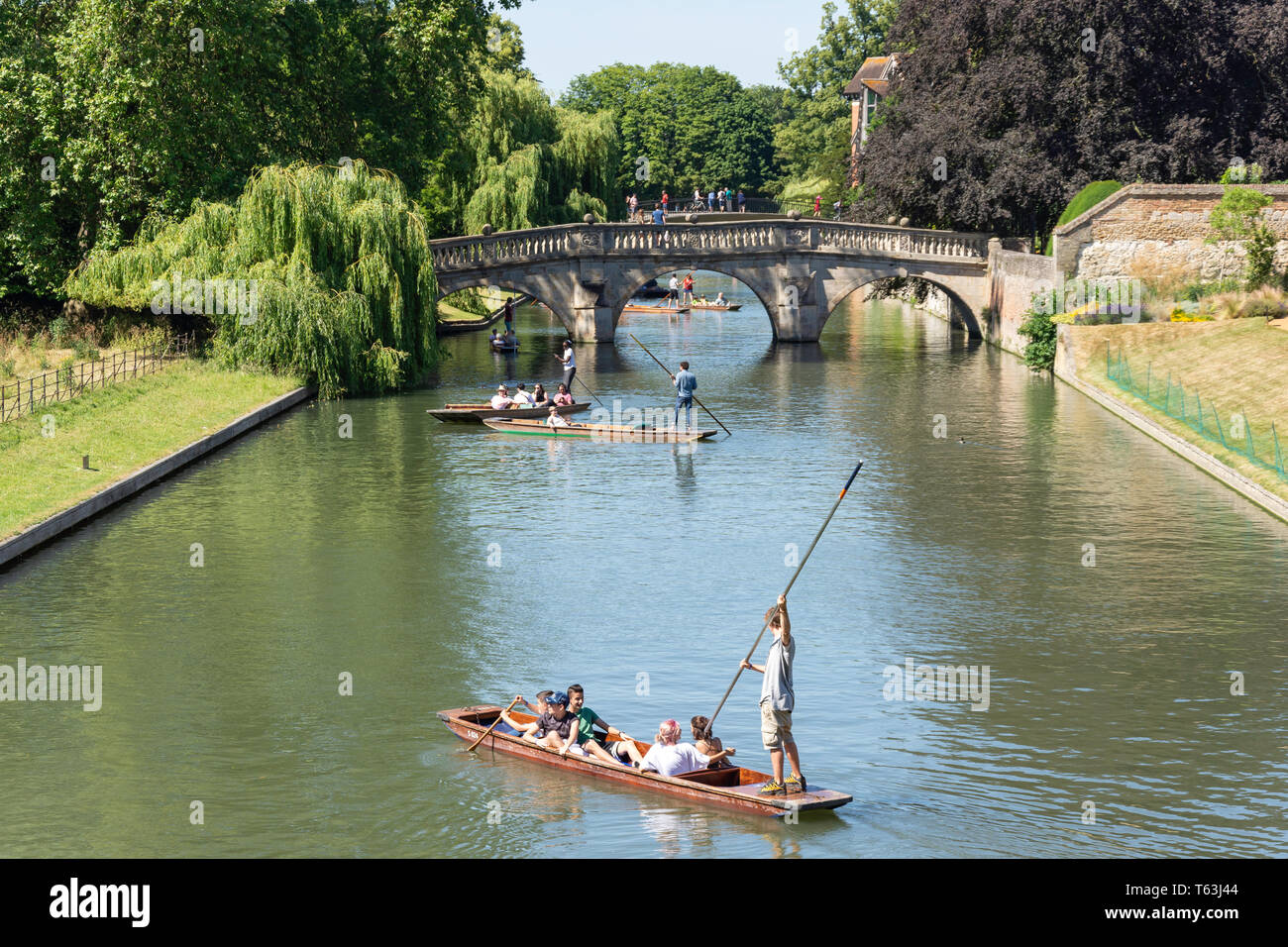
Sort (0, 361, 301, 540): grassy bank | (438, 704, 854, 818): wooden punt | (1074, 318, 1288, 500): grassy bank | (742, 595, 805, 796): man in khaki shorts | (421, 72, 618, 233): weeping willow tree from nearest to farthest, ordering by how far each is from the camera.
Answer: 1. (438, 704, 854, 818): wooden punt
2. (742, 595, 805, 796): man in khaki shorts
3. (0, 361, 301, 540): grassy bank
4. (1074, 318, 1288, 500): grassy bank
5. (421, 72, 618, 233): weeping willow tree

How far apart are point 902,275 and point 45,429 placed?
35.3 meters

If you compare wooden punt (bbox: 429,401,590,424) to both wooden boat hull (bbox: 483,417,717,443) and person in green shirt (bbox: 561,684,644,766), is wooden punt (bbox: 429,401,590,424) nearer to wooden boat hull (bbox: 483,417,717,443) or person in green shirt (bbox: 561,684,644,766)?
wooden boat hull (bbox: 483,417,717,443)

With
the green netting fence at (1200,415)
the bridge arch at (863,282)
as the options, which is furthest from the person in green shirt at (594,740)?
the bridge arch at (863,282)

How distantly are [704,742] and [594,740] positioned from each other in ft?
4.04

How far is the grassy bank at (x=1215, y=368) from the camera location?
110 feet

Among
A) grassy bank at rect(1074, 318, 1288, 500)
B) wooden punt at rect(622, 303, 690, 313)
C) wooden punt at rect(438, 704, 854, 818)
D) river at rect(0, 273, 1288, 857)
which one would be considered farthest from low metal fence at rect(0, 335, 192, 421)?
wooden punt at rect(622, 303, 690, 313)

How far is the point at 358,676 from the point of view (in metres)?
19.1

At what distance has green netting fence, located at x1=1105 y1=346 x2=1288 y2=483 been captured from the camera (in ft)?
105

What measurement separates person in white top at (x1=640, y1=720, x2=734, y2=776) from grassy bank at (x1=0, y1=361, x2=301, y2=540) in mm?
13777

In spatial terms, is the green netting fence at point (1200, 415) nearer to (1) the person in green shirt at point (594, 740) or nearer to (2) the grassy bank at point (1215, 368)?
(2) the grassy bank at point (1215, 368)

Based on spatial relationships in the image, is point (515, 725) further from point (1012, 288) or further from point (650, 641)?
point (1012, 288)

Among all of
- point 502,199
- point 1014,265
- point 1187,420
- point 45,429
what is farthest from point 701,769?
point 502,199

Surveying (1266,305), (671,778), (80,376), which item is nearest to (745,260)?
(1266,305)
